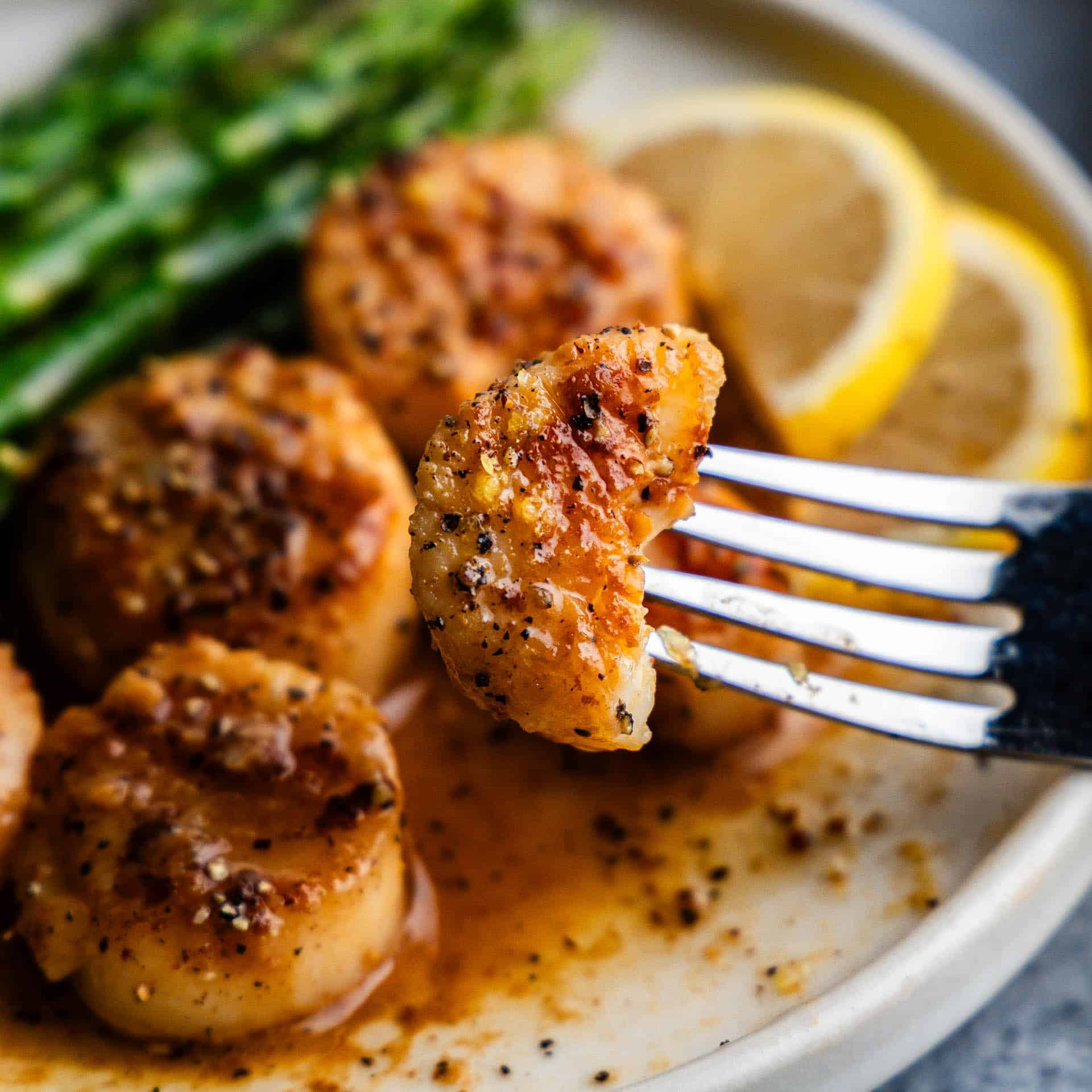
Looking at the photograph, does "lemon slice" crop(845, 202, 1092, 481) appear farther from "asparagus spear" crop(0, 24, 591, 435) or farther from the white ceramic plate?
"asparagus spear" crop(0, 24, 591, 435)

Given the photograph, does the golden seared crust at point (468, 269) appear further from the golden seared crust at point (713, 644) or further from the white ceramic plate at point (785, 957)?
the white ceramic plate at point (785, 957)

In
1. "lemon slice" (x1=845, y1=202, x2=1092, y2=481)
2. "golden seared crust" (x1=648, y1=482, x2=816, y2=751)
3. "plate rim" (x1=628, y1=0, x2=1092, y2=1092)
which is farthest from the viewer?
"lemon slice" (x1=845, y1=202, x2=1092, y2=481)

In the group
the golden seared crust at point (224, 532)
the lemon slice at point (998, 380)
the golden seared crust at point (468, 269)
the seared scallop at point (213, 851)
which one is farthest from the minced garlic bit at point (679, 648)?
the lemon slice at point (998, 380)

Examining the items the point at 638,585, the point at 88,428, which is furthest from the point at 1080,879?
the point at 88,428

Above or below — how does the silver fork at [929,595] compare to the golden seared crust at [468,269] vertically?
below

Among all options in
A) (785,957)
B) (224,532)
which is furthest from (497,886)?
(224,532)

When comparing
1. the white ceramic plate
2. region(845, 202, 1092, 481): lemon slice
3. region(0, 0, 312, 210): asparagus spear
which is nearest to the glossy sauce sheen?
the white ceramic plate

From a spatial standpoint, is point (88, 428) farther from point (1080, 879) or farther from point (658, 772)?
point (1080, 879)
